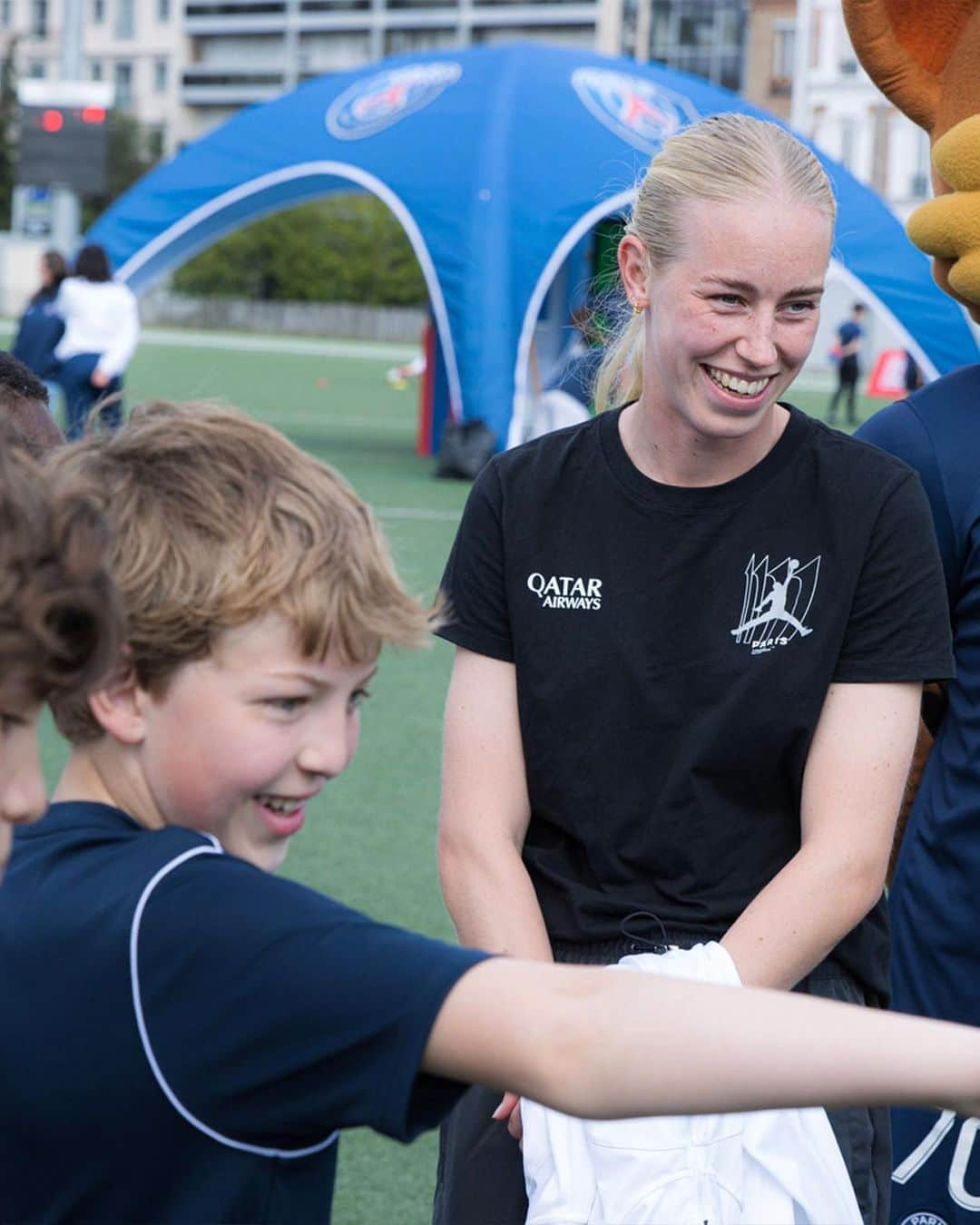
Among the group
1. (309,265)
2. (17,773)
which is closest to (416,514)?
(17,773)

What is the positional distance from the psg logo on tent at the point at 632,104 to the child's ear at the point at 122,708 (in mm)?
14234

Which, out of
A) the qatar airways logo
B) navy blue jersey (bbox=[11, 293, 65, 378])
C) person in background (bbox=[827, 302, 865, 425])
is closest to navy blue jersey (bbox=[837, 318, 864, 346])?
person in background (bbox=[827, 302, 865, 425])

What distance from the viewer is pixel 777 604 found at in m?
2.28

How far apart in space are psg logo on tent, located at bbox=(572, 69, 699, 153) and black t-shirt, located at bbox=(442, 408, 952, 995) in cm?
1342

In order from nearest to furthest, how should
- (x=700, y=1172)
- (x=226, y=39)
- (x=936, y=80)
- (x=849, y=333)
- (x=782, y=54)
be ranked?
(x=700, y=1172), (x=936, y=80), (x=849, y=333), (x=782, y=54), (x=226, y=39)

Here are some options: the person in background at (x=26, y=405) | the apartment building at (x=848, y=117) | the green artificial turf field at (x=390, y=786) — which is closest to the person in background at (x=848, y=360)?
the green artificial turf field at (x=390, y=786)

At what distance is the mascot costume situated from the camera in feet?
8.41

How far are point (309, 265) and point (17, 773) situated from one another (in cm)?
5919

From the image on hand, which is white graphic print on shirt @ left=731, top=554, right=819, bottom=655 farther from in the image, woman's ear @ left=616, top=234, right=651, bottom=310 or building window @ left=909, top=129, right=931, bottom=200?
building window @ left=909, top=129, right=931, bottom=200

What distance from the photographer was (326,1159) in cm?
154

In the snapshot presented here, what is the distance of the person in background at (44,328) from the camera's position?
14.5 meters

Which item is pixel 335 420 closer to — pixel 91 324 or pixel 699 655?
pixel 91 324

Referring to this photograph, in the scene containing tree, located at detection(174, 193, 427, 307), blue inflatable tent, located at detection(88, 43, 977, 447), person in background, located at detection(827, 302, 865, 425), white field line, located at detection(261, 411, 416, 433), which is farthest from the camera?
tree, located at detection(174, 193, 427, 307)

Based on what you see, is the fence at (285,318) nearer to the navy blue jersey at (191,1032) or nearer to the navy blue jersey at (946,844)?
the navy blue jersey at (946,844)
